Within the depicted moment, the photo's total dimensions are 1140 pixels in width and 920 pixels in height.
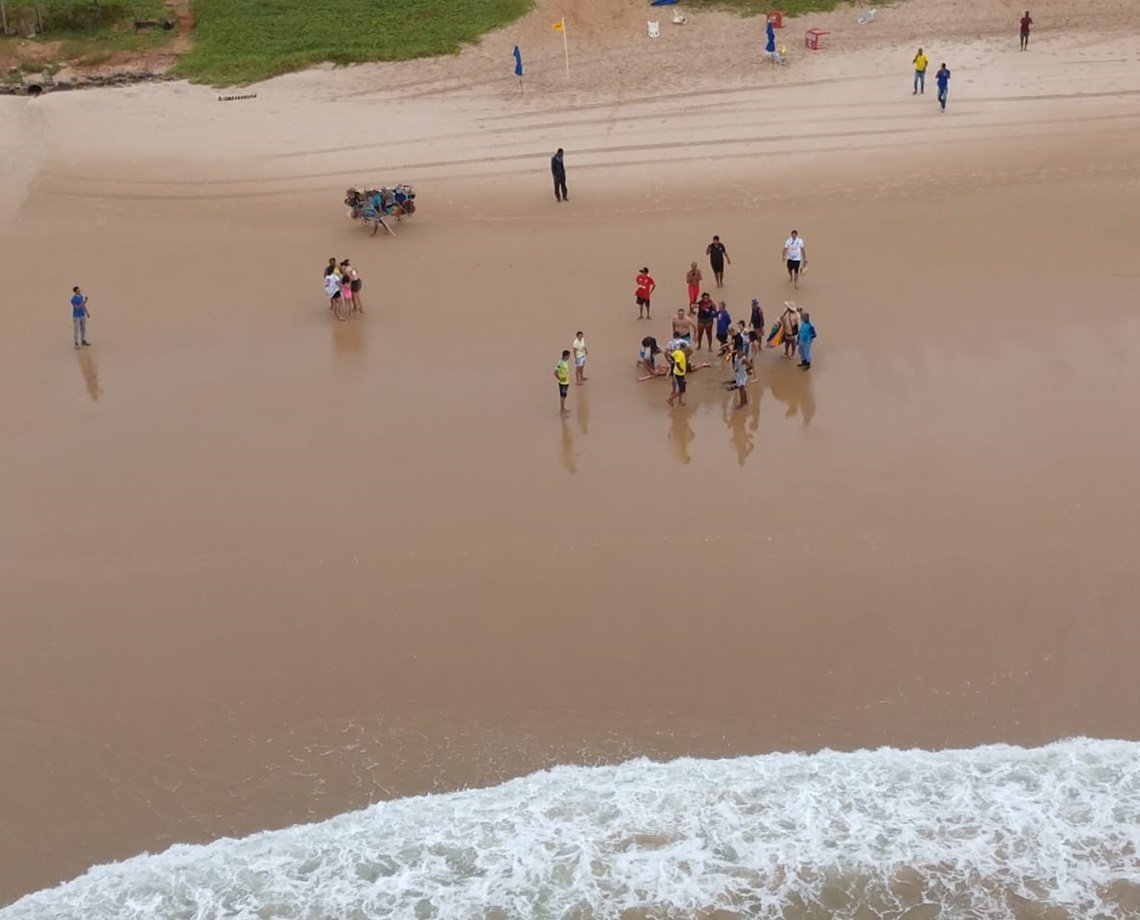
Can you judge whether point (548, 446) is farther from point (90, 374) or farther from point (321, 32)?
point (321, 32)

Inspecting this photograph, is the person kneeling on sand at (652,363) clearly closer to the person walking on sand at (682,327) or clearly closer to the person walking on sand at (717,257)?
the person walking on sand at (682,327)

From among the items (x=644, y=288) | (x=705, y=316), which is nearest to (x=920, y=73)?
(x=644, y=288)

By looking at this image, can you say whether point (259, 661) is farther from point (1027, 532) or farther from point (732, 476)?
point (1027, 532)

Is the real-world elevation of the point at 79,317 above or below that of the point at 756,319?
above

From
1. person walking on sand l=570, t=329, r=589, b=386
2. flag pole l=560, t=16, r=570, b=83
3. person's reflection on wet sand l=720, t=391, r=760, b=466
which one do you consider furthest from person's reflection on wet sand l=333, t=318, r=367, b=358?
flag pole l=560, t=16, r=570, b=83

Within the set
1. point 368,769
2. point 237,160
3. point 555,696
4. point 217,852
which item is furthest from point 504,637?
point 237,160

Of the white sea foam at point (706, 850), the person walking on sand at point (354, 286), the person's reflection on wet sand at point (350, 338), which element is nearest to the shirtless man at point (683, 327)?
the person's reflection on wet sand at point (350, 338)
